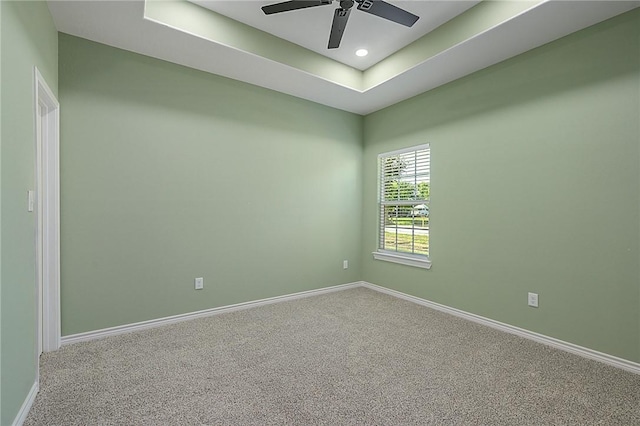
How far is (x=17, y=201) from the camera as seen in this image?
1.62m

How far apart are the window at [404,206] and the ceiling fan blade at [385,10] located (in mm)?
1784

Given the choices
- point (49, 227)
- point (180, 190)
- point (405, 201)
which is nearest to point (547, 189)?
point (405, 201)

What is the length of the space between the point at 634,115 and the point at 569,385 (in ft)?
6.72

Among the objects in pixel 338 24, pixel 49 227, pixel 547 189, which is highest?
pixel 338 24

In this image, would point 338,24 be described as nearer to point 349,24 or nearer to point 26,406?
point 349,24

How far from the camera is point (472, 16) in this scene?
2.61 meters

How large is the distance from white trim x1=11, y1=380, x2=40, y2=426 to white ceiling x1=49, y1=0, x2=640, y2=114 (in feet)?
8.78

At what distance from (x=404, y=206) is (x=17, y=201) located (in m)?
3.78

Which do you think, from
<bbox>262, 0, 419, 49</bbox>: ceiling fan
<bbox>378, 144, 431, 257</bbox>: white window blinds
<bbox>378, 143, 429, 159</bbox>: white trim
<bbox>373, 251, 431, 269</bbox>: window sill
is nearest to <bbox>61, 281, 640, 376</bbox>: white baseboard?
<bbox>373, 251, 431, 269</bbox>: window sill

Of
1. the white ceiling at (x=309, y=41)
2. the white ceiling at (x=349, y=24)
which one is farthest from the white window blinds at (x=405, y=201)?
the white ceiling at (x=349, y=24)

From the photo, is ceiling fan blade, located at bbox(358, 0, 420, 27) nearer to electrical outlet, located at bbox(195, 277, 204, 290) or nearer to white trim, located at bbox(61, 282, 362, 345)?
electrical outlet, located at bbox(195, 277, 204, 290)

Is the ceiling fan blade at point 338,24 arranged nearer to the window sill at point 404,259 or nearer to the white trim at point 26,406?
the window sill at point 404,259

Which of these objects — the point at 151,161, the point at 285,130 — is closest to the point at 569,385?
the point at 285,130

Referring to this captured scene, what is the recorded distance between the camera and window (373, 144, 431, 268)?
3816 millimetres
